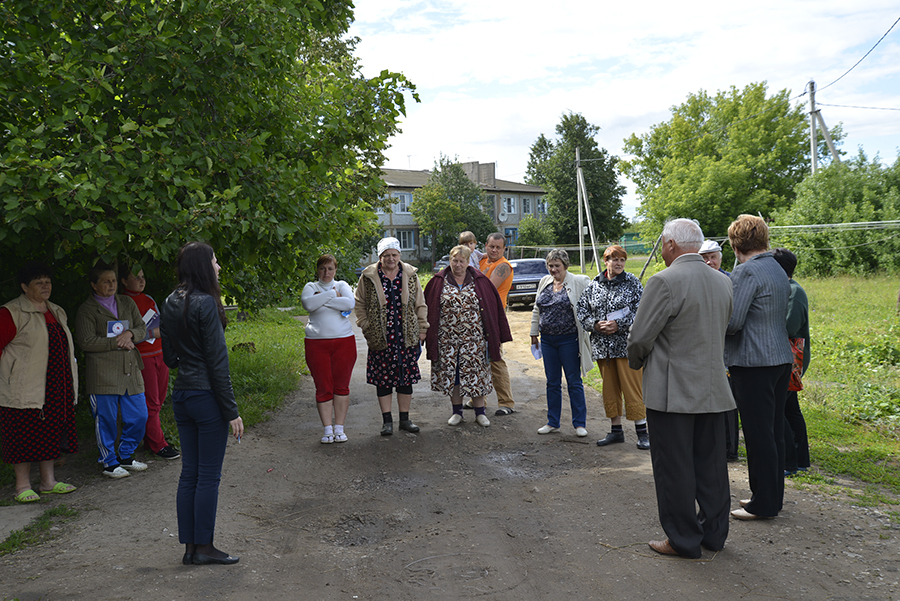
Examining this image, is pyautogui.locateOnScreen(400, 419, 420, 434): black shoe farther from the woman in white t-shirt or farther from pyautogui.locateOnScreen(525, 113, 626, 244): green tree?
pyautogui.locateOnScreen(525, 113, 626, 244): green tree

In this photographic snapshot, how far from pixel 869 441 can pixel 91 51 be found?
8203mm

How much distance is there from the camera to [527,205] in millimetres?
70812

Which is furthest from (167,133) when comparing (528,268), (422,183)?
(422,183)

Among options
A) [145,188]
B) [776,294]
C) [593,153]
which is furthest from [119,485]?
[593,153]

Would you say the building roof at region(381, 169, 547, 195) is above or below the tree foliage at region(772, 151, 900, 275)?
above

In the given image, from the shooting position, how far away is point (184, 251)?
12.7 feet

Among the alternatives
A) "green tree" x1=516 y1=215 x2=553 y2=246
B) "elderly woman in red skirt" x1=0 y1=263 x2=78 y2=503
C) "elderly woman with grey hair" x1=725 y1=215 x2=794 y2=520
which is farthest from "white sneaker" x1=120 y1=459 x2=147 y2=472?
"green tree" x1=516 y1=215 x2=553 y2=246

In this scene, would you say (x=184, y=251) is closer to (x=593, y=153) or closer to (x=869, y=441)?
(x=869, y=441)

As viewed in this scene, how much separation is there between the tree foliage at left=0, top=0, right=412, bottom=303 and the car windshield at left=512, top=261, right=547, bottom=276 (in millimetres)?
15082

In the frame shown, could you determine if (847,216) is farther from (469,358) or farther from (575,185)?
(575,185)

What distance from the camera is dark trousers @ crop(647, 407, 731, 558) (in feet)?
12.9

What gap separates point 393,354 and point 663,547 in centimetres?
369

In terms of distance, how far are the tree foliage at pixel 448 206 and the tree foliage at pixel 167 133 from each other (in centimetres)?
4325

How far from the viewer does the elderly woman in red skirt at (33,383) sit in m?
5.20
